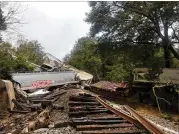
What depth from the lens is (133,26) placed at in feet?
88.3

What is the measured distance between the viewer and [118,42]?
88.8 ft

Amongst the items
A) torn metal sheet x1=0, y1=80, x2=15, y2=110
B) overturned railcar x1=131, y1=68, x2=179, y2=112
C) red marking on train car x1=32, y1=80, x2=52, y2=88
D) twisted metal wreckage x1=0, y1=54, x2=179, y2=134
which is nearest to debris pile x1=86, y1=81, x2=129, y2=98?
twisted metal wreckage x1=0, y1=54, x2=179, y2=134

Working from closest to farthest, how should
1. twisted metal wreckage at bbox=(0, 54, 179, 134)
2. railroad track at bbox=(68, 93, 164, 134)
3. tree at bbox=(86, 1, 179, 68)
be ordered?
1. railroad track at bbox=(68, 93, 164, 134)
2. twisted metal wreckage at bbox=(0, 54, 179, 134)
3. tree at bbox=(86, 1, 179, 68)

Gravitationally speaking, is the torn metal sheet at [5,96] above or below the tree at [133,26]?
below

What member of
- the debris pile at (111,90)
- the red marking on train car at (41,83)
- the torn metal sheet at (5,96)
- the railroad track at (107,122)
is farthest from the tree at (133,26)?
the railroad track at (107,122)

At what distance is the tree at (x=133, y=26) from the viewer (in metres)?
26.1

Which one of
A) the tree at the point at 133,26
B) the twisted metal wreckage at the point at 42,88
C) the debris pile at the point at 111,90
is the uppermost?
the tree at the point at 133,26

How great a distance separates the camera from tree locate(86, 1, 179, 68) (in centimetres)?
2606

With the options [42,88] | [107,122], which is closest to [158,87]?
[42,88]

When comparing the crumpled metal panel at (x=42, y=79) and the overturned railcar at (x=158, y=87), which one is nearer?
the overturned railcar at (x=158, y=87)

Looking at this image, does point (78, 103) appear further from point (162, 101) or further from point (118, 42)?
point (118, 42)

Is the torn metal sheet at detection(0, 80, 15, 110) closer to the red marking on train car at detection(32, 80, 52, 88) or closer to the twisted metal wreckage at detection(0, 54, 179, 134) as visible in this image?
the twisted metal wreckage at detection(0, 54, 179, 134)

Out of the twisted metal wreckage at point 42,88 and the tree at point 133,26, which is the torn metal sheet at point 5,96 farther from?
the tree at point 133,26

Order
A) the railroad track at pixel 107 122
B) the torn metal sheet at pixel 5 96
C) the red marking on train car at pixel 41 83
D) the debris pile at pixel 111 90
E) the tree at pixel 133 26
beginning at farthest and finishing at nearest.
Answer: the tree at pixel 133 26 < the red marking on train car at pixel 41 83 < the debris pile at pixel 111 90 < the torn metal sheet at pixel 5 96 < the railroad track at pixel 107 122
